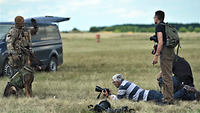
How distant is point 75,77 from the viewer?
1106 cm

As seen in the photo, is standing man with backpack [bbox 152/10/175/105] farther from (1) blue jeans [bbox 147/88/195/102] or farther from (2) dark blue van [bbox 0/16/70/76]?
(2) dark blue van [bbox 0/16/70/76]

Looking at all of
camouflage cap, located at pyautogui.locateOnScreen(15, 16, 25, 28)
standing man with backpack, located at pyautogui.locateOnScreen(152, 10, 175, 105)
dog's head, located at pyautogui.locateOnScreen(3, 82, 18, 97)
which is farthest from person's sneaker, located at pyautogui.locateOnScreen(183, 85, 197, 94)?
camouflage cap, located at pyautogui.locateOnScreen(15, 16, 25, 28)

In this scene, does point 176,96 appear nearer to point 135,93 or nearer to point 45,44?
point 135,93

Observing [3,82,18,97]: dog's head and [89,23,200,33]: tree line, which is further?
[89,23,200,33]: tree line

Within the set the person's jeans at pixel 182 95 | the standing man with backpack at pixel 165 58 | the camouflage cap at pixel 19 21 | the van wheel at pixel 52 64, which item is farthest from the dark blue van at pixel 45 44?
the person's jeans at pixel 182 95

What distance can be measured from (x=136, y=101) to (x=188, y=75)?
4.35 ft

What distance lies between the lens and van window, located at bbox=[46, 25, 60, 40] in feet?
41.3

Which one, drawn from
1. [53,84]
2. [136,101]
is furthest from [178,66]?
[53,84]

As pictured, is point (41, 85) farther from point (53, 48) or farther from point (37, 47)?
point (53, 48)

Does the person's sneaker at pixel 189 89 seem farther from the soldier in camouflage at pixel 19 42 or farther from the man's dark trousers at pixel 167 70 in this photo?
the soldier in camouflage at pixel 19 42

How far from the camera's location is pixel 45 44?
12.2 metres

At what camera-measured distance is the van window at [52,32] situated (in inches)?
496

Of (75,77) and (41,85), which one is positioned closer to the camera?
(41,85)

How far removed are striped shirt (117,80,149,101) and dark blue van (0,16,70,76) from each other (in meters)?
5.51
